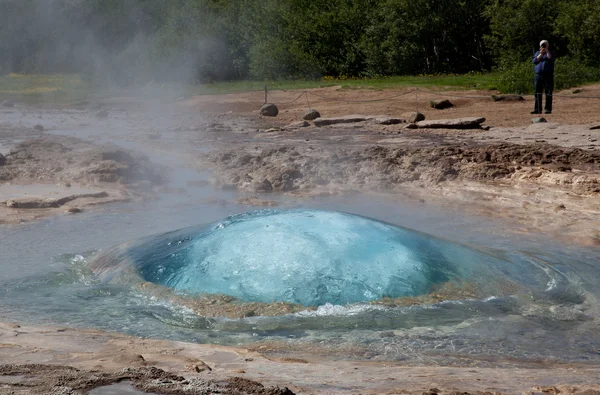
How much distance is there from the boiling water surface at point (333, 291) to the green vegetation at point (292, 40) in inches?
469

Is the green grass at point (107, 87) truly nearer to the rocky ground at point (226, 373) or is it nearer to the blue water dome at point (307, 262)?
the blue water dome at point (307, 262)

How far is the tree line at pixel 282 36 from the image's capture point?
65.8 feet

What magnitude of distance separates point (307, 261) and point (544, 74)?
940cm

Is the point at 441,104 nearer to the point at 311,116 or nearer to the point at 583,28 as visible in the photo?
the point at 311,116

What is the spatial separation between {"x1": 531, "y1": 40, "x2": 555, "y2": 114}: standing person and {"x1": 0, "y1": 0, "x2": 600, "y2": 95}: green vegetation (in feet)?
10.1

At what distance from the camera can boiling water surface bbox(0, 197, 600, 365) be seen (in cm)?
413

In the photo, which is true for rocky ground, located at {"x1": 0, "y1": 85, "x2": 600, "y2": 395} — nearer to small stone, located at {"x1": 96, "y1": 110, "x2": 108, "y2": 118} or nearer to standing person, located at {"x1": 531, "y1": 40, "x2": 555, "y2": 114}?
standing person, located at {"x1": 531, "y1": 40, "x2": 555, "y2": 114}

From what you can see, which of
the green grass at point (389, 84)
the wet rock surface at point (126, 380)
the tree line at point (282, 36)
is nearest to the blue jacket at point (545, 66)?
the green grass at point (389, 84)

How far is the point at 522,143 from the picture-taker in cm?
A: 1021

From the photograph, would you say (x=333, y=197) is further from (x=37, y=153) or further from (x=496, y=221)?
(x=37, y=153)

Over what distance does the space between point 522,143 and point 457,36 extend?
1663 cm

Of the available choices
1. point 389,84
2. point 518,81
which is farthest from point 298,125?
point 389,84

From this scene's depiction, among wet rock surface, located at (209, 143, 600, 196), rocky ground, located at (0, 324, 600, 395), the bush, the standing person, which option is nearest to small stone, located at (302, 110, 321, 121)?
the bush

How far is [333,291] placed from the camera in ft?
15.0
